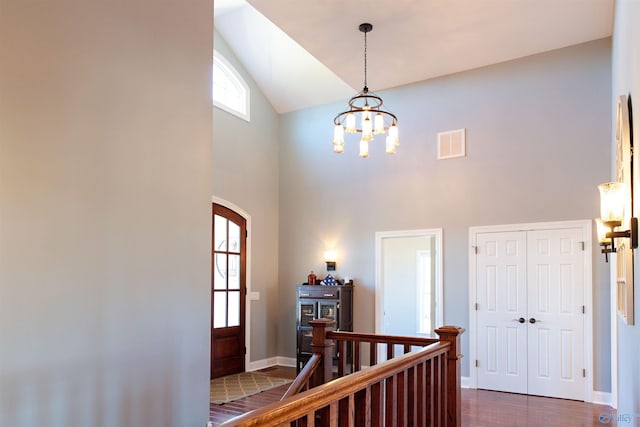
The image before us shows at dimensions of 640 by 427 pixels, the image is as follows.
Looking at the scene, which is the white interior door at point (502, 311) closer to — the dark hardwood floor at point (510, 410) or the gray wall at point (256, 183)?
the dark hardwood floor at point (510, 410)

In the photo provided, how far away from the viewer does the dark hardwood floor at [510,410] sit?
525cm

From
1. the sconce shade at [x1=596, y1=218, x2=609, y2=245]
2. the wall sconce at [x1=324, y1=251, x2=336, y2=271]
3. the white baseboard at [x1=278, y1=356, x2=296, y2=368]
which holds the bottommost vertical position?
the white baseboard at [x1=278, y1=356, x2=296, y2=368]

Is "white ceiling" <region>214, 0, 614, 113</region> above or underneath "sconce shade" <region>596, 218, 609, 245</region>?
above

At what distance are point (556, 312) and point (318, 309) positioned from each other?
3.15 meters

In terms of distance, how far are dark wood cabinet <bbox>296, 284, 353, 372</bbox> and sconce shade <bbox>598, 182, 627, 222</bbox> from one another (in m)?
5.15

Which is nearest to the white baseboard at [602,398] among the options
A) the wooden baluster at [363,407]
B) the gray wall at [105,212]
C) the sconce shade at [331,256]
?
the sconce shade at [331,256]

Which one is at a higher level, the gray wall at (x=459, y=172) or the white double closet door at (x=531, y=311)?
the gray wall at (x=459, y=172)

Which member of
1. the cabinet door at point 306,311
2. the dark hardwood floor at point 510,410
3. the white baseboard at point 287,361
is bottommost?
the white baseboard at point 287,361

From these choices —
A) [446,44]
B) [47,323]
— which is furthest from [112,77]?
[446,44]

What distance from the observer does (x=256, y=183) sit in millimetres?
8258

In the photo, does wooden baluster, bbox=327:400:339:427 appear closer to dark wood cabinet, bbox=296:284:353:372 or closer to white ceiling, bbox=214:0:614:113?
white ceiling, bbox=214:0:614:113

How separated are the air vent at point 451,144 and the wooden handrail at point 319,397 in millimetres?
4768

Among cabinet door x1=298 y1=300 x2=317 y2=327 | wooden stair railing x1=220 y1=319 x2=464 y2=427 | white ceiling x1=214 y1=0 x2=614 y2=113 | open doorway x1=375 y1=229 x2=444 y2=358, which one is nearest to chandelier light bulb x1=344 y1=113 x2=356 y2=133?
white ceiling x1=214 y1=0 x2=614 y2=113

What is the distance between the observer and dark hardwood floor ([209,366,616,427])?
207 inches
